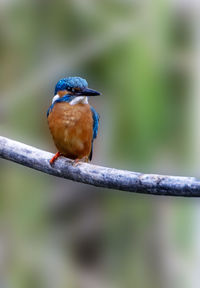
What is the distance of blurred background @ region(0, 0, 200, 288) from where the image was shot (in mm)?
2330

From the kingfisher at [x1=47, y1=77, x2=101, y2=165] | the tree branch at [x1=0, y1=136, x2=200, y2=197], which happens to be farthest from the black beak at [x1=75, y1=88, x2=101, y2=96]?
the tree branch at [x1=0, y1=136, x2=200, y2=197]

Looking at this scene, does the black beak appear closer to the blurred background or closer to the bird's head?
the bird's head

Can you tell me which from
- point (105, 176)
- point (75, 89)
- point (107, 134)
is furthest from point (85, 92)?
point (107, 134)

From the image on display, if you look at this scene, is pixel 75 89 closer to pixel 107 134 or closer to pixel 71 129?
pixel 71 129

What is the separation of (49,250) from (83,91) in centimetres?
103

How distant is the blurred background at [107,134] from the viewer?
2330 mm

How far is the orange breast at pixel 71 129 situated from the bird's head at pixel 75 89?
23 mm

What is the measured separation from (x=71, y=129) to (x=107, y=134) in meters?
0.59

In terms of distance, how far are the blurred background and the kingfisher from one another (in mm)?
499

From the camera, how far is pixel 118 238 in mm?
2426

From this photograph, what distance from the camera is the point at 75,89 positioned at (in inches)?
69.9

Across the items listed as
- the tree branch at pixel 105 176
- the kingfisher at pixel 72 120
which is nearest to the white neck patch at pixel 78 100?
the kingfisher at pixel 72 120

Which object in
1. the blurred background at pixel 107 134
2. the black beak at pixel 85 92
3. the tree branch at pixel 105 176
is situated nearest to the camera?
the tree branch at pixel 105 176

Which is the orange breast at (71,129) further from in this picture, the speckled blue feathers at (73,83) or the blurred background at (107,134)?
the blurred background at (107,134)
